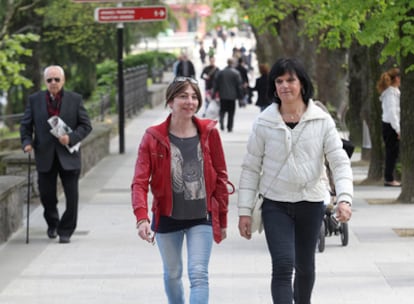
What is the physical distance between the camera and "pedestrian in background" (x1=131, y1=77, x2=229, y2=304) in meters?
7.20

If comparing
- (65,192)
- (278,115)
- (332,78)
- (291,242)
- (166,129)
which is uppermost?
(278,115)

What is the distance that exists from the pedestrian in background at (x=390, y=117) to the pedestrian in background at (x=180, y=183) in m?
9.26

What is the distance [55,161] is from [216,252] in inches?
68.8

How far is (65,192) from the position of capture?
12.0m

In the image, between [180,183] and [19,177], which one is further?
[19,177]

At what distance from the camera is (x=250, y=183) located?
280 inches

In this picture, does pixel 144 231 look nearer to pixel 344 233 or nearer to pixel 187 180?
pixel 187 180

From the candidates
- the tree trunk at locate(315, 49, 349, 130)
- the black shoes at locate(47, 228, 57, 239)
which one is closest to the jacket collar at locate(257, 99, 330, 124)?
the black shoes at locate(47, 228, 57, 239)

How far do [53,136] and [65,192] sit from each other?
55 cm

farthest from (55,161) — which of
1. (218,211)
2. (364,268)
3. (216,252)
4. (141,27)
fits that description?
(141,27)

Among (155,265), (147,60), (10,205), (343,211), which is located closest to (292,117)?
(343,211)

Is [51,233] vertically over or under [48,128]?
under

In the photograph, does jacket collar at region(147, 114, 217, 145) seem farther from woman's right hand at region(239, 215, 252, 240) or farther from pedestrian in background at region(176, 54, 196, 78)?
pedestrian in background at region(176, 54, 196, 78)

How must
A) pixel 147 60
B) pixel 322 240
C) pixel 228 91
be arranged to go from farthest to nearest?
pixel 147 60 → pixel 228 91 → pixel 322 240
